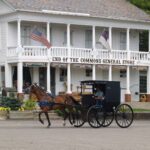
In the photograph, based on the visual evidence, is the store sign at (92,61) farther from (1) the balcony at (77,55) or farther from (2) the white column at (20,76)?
(2) the white column at (20,76)

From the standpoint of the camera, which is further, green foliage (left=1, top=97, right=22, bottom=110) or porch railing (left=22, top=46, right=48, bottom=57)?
porch railing (left=22, top=46, right=48, bottom=57)

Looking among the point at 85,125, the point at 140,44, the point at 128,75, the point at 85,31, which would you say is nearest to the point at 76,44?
the point at 85,31

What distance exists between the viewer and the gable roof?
47616 millimetres

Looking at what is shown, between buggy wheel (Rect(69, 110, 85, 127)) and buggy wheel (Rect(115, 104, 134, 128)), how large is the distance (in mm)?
1542

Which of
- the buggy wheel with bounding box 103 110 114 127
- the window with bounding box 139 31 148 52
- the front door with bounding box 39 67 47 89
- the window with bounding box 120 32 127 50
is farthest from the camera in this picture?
the window with bounding box 139 31 148 52

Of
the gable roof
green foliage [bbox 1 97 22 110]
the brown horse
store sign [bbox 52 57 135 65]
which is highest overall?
the gable roof

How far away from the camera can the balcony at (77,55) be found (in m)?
46.6

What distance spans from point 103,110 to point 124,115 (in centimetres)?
96

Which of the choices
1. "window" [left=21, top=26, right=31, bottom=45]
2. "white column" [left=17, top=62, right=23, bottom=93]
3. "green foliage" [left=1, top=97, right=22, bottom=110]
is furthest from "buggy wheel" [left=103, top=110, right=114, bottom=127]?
"window" [left=21, top=26, right=31, bottom=45]

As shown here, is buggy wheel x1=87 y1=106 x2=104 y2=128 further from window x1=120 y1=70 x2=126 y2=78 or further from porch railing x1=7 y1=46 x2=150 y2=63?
window x1=120 y1=70 x2=126 y2=78

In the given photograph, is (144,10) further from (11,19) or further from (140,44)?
(11,19)

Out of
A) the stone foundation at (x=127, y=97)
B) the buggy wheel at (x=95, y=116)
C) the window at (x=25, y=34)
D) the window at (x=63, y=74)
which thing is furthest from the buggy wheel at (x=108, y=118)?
the stone foundation at (x=127, y=97)

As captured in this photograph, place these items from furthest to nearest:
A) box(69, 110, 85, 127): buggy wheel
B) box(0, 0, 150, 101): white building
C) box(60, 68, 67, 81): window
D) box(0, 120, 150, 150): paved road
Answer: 1. box(60, 68, 67, 81): window
2. box(0, 0, 150, 101): white building
3. box(69, 110, 85, 127): buggy wheel
4. box(0, 120, 150, 150): paved road

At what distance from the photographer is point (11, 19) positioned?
46875 mm
